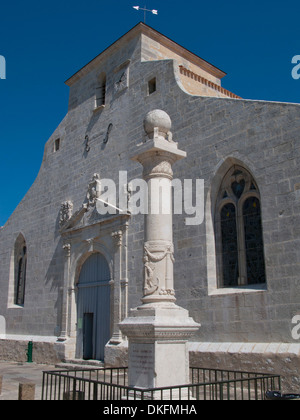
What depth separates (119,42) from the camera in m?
14.3

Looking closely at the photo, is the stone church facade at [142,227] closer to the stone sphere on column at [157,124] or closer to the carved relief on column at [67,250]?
the carved relief on column at [67,250]

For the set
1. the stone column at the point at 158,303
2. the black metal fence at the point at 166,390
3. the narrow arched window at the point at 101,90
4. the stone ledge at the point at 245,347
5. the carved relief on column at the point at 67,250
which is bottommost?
the black metal fence at the point at 166,390

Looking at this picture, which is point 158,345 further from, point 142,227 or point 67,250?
point 67,250

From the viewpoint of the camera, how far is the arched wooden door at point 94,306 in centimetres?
1252

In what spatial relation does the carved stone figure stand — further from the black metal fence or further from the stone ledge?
the stone ledge

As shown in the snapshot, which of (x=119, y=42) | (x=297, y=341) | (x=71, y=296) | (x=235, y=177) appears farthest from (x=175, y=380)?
(x=119, y=42)

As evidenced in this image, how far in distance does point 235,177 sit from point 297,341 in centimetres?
379

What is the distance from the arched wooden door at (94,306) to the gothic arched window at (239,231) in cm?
422

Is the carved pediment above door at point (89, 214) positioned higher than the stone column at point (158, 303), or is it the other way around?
the carved pediment above door at point (89, 214)

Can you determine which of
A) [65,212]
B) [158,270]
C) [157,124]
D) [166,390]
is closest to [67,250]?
[65,212]

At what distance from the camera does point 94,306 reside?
13.1m

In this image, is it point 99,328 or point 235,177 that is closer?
point 235,177

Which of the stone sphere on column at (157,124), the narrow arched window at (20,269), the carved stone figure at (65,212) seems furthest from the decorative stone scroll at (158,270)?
the narrow arched window at (20,269)

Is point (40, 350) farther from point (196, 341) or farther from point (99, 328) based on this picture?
point (196, 341)
